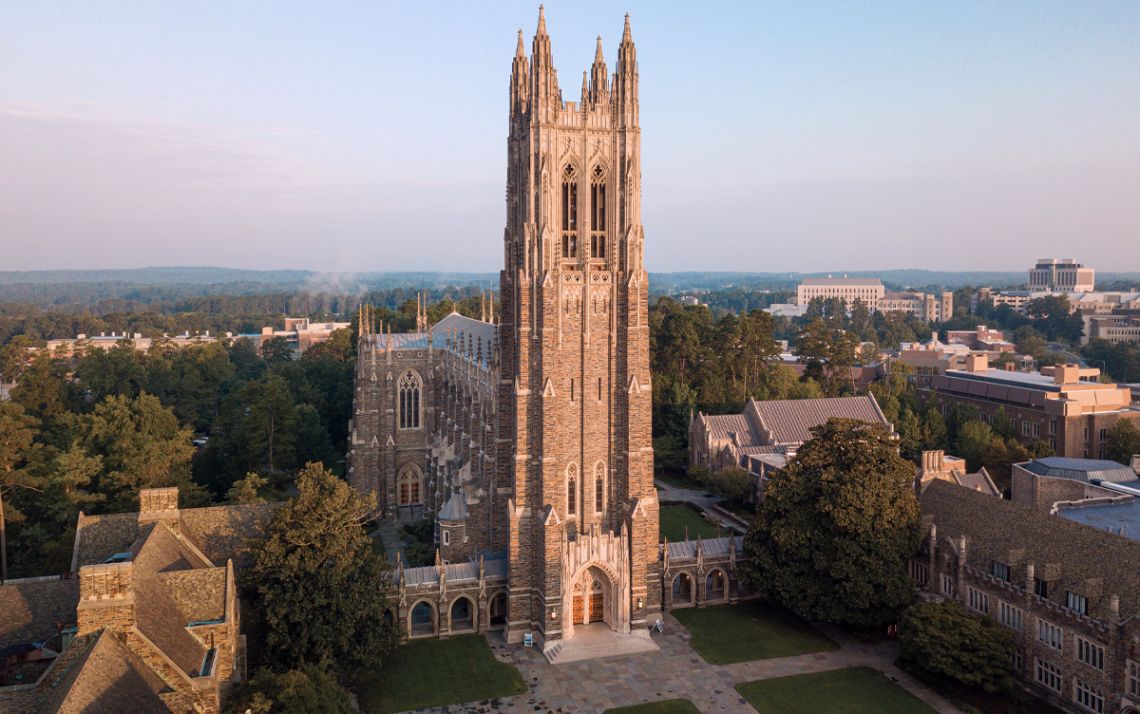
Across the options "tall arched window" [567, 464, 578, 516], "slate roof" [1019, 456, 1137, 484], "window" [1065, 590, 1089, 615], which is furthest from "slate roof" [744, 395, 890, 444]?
"window" [1065, 590, 1089, 615]

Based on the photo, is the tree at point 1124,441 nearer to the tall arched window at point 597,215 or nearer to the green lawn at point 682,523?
the green lawn at point 682,523

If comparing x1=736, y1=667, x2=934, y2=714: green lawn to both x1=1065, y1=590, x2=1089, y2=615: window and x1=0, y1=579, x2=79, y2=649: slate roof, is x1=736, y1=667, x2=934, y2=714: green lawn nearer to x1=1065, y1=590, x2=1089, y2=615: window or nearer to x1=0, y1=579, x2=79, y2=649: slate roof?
x1=1065, y1=590, x2=1089, y2=615: window

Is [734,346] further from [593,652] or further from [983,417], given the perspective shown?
[593,652]

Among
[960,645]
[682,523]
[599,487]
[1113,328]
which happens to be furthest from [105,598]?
[1113,328]

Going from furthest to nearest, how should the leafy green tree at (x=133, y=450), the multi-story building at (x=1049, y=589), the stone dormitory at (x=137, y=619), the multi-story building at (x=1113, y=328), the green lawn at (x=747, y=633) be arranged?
the multi-story building at (x=1113, y=328)
the leafy green tree at (x=133, y=450)
the green lawn at (x=747, y=633)
the multi-story building at (x=1049, y=589)
the stone dormitory at (x=137, y=619)

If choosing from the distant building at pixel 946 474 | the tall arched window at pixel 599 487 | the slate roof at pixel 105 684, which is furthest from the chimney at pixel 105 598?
the distant building at pixel 946 474

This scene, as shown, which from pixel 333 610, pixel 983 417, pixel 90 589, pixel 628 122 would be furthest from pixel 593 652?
pixel 983 417
